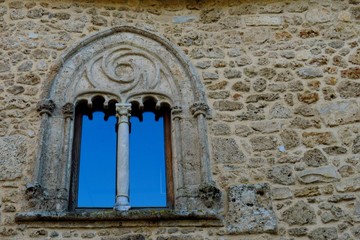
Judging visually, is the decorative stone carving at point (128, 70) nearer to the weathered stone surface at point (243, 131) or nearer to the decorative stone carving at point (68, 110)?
the decorative stone carving at point (68, 110)

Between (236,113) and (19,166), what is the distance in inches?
87.9

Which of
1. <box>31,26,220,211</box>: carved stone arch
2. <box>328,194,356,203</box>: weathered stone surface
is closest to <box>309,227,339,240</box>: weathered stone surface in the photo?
<box>328,194,356,203</box>: weathered stone surface

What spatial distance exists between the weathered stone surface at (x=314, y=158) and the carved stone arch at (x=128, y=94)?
0.97 meters

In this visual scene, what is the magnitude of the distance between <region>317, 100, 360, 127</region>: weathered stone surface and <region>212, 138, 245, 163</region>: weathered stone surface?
0.97 metres

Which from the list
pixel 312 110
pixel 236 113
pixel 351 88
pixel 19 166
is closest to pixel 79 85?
pixel 19 166

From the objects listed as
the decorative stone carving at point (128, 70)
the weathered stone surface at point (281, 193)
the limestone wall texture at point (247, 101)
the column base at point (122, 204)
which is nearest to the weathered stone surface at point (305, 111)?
the limestone wall texture at point (247, 101)

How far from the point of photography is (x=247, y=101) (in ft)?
18.9

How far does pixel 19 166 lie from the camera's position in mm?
5250

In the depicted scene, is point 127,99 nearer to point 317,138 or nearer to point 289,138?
point 289,138

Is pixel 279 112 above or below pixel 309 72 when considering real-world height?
below

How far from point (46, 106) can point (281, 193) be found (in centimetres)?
248

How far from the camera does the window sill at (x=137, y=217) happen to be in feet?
15.8

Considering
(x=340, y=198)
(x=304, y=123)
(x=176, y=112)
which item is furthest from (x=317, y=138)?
(x=176, y=112)

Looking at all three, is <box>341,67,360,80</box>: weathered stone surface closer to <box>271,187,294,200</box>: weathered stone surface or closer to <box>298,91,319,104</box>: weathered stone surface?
A: <box>298,91,319,104</box>: weathered stone surface
